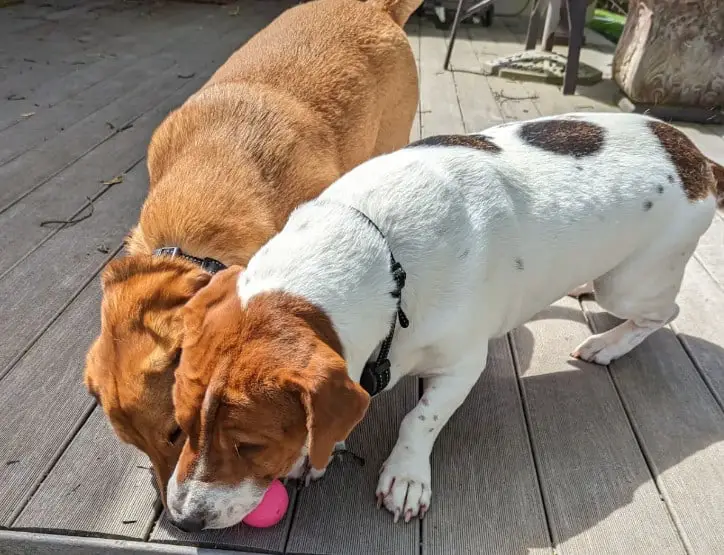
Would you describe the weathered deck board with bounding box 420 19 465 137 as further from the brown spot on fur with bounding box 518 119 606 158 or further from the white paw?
the white paw

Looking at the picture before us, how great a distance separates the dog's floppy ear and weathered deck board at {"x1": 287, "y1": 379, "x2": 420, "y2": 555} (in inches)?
21.9

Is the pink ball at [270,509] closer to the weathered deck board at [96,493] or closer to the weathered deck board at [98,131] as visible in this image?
the weathered deck board at [96,493]

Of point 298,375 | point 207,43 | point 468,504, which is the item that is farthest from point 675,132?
point 207,43

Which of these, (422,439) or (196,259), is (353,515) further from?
(196,259)

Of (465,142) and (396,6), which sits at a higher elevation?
(396,6)

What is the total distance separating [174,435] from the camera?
1841 mm

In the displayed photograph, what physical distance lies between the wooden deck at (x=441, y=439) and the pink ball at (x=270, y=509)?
0.13 ft

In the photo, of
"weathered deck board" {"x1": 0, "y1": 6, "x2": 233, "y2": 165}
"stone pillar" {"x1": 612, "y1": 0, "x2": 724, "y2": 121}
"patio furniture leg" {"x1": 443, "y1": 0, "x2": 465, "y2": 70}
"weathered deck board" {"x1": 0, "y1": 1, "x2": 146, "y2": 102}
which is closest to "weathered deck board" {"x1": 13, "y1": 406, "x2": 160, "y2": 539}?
"weathered deck board" {"x1": 0, "y1": 6, "x2": 233, "y2": 165}

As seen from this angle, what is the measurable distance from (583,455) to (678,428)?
46cm

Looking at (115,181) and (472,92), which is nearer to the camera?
(115,181)

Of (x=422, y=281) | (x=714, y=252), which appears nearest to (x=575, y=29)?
(x=714, y=252)

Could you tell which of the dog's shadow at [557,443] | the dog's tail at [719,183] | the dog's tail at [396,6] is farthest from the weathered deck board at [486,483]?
the dog's tail at [396,6]

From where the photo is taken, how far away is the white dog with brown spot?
5.47 ft

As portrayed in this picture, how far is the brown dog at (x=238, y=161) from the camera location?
1.85m
